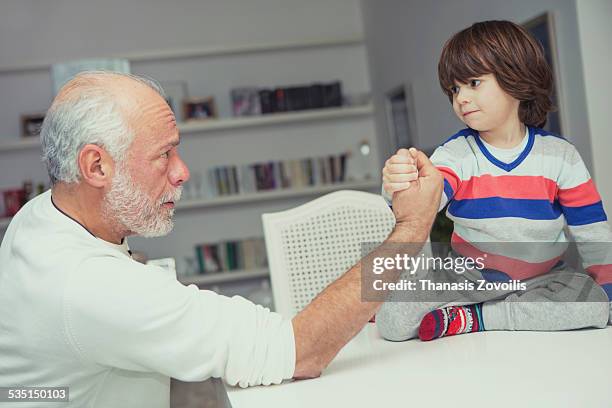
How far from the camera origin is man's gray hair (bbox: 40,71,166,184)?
1.16m

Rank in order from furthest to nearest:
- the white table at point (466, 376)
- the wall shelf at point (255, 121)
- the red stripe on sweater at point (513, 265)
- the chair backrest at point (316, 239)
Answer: the wall shelf at point (255, 121) → the chair backrest at point (316, 239) → the red stripe on sweater at point (513, 265) → the white table at point (466, 376)

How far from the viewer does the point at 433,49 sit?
3.83 meters

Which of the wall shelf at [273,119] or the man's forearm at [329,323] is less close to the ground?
the wall shelf at [273,119]

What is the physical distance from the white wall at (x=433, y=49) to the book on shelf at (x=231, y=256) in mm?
1170

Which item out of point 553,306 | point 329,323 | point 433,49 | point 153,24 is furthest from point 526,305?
point 153,24

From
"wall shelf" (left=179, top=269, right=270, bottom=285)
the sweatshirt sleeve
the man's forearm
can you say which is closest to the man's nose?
the sweatshirt sleeve

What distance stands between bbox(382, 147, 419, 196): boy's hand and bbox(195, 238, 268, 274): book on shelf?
3.96m

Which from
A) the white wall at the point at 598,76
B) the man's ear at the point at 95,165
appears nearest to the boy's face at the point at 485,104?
the man's ear at the point at 95,165

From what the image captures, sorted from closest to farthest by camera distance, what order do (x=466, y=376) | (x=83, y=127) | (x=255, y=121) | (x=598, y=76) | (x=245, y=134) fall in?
(x=466, y=376) < (x=83, y=127) < (x=598, y=76) < (x=255, y=121) < (x=245, y=134)

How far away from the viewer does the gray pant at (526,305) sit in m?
1.18

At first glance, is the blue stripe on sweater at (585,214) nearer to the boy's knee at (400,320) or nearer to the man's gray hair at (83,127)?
the boy's knee at (400,320)

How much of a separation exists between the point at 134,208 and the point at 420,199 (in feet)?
1.58

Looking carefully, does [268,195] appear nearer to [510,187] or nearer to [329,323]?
[510,187]

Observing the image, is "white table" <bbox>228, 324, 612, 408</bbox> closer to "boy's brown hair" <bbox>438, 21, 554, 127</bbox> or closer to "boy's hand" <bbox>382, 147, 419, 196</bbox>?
"boy's hand" <bbox>382, 147, 419, 196</bbox>
